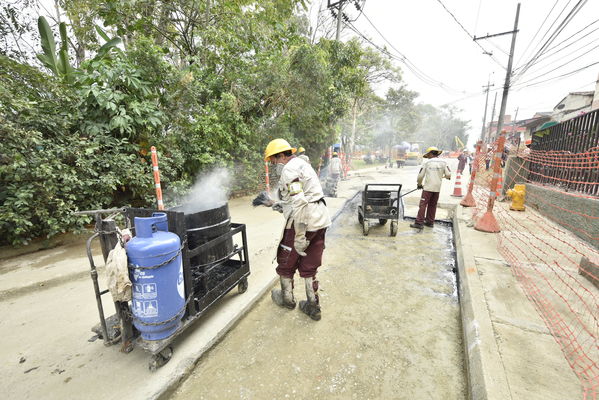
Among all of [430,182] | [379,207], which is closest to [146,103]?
[379,207]

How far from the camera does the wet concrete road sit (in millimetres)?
1931

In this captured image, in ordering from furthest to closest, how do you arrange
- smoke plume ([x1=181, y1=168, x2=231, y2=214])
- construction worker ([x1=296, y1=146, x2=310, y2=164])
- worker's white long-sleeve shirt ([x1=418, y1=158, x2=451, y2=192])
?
worker's white long-sleeve shirt ([x1=418, y1=158, x2=451, y2=192]) < smoke plume ([x1=181, y1=168, x2=231, y2=214]) < construction worker ([x1=296, y1=146, x2=310, y2=164])

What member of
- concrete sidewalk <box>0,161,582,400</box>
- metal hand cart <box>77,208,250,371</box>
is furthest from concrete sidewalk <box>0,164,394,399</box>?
metal hand cart <box>77,208,250,371</box>

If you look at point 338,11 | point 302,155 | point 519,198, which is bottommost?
point 519,198

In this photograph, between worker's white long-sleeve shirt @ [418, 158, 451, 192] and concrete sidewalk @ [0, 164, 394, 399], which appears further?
worker's white long-sleeve shirt @ [418, 158, 451, 192]

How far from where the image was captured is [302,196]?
96.5 inches

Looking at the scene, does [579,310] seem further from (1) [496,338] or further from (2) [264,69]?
(2) [264,69]

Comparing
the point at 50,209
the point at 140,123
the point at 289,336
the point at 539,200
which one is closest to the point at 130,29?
the point at 140,123

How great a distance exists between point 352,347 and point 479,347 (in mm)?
1024

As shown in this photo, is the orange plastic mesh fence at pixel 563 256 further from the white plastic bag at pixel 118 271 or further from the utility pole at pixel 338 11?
the utility pole at pixel 338 11

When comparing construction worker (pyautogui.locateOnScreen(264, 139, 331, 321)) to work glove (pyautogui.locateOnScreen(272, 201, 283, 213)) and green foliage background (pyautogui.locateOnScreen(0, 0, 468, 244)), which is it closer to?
work glove (pyautogui.locateOnScreen(272, 201, 283, 213))

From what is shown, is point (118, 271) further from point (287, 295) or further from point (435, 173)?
point (435, 173)

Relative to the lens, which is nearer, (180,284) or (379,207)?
(180,284)

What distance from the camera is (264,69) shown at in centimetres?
798
